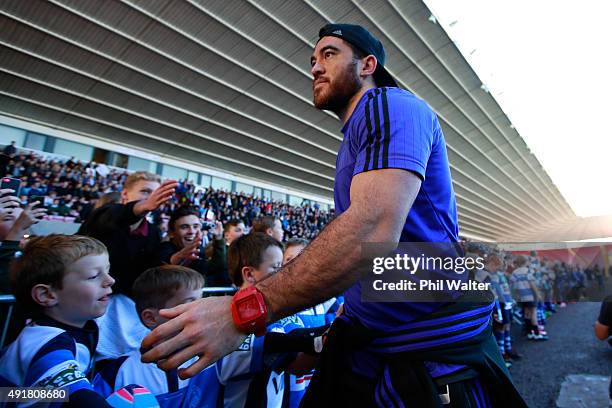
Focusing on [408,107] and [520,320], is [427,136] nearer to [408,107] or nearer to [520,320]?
[408,107]

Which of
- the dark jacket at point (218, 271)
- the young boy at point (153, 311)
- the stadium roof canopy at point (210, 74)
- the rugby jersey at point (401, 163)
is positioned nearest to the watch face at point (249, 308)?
the rugby jersey at point (401, 163)

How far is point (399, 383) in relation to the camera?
86 cm

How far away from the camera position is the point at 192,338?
2.36ft

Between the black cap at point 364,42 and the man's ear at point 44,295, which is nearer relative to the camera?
the black cap at point 364,42

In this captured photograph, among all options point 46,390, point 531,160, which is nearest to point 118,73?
point 46,390

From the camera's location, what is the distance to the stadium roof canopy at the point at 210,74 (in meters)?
13.8

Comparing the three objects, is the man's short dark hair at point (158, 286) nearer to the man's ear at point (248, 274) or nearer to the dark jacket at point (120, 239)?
the man's ear at point (248, 274)

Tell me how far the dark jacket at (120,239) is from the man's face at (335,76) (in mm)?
1751

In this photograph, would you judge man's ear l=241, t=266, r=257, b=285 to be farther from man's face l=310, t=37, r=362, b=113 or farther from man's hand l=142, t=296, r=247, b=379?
man's hand l=142, t=296, r=247, b=379

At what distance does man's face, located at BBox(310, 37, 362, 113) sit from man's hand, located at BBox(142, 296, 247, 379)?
2.66 ft

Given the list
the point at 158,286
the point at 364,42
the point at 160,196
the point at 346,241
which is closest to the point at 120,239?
the point at 160,196

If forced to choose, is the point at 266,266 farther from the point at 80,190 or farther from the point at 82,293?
the point at 80,190

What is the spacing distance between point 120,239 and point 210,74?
16.1 metres

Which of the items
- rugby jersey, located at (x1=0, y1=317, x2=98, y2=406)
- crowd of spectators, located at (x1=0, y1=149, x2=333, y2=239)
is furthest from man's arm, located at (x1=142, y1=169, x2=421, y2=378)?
crowd of spectators, located at (x1=0, y1=149, x2=333, y2=239)
